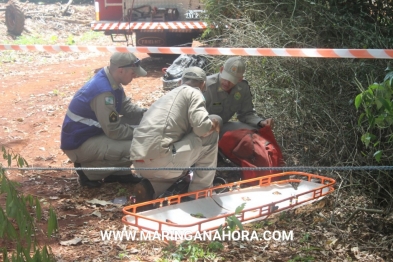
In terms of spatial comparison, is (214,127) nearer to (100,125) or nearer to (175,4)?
(100,125)

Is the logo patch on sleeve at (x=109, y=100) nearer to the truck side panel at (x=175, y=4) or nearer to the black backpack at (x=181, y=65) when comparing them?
the black backpack at (x=181, y=65)

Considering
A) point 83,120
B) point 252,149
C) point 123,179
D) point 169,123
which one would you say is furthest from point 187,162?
point 83,120

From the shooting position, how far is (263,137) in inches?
190

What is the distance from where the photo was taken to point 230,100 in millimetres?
5184

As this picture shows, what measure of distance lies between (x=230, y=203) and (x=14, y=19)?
12.8 metres

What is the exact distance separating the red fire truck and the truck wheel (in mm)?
5487

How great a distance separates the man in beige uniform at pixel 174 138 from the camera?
412 centimetres

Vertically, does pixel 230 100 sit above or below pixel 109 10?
below

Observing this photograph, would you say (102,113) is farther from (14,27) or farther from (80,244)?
(14,27)

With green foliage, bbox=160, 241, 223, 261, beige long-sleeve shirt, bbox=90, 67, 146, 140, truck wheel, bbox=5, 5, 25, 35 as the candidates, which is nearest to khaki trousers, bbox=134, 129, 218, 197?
beige long-sleeve shirt, bbox=90, 67, 146, 140

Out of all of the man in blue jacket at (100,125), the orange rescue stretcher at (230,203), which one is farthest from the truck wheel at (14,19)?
the orange rescue stretcher at (230,203)

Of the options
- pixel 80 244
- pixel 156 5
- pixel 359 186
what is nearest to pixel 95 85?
pixel 80 244

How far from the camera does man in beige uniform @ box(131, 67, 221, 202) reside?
13.5 ft

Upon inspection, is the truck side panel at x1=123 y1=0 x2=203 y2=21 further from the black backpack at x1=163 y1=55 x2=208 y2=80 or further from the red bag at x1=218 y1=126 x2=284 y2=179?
the red bag at x1=218 y1=126 x2=284 y2=179
